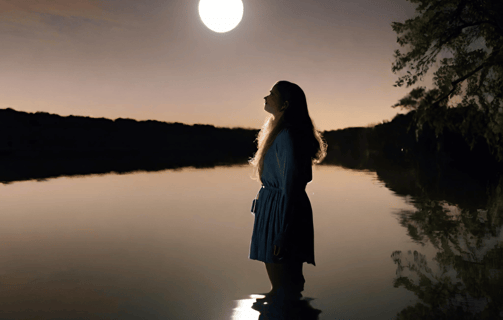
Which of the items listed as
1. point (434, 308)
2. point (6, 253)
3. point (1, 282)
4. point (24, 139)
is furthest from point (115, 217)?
point (24, 139)

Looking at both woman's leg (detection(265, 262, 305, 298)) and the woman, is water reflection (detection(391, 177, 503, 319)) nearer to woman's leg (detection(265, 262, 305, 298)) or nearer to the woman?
woman's leg (detection(265, 262, 305, 298))

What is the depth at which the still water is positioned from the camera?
15.6 ft

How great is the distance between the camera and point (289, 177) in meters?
3.15

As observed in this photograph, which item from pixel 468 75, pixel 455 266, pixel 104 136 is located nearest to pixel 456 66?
pixel 468 75

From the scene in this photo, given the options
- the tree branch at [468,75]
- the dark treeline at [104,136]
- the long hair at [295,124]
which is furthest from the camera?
the dark treeline at [104,136]

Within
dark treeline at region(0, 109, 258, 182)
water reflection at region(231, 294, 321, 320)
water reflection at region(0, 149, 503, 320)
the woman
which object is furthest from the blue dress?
dark treeline at region(0, 109, 258, 182)

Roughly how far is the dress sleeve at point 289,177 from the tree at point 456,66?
13.9 meters

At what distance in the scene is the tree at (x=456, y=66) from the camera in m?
15.1

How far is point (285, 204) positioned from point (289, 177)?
20 cm

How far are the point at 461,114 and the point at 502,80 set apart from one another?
2006 mm

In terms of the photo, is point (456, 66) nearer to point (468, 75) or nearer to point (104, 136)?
point (468, 75)

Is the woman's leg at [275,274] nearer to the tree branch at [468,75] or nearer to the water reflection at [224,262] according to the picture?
the water reflection at [224,262]

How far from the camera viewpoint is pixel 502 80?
14.7m

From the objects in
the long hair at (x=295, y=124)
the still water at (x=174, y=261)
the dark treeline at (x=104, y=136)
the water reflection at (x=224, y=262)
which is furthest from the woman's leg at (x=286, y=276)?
the dark treeline at (x=104, y=136)
